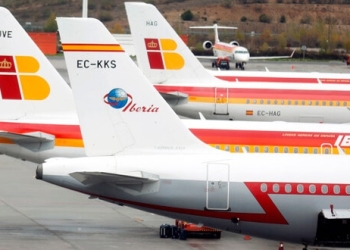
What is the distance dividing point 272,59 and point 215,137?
8742cm

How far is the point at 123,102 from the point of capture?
1090 inches

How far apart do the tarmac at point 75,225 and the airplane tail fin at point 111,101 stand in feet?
14.3

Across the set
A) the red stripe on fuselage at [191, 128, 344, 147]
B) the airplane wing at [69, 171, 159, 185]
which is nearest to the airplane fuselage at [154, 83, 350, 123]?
the red stripe on fuselage at [191, 128, 344, 147]

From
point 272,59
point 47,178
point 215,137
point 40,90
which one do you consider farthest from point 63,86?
point 272,59

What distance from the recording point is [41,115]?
35.9m

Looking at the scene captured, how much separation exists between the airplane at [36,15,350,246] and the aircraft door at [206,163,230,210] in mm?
26

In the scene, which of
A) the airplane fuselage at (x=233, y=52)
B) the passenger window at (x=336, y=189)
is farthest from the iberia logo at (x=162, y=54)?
the airplane fuselage at (x=233, y=52)

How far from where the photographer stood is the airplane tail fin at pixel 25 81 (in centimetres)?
3575

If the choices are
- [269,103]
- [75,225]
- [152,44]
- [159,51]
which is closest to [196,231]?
[75,225]

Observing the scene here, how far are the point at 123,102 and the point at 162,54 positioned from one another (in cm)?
2685

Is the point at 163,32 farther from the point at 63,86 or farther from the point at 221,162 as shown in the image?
the point at 221,162

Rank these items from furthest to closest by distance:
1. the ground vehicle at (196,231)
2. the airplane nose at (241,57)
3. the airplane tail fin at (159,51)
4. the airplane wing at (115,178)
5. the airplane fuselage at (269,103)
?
the airplane nose at (241,57) → the airplane tail fin at (159,51) → the airplane fuselage at (269,103) → the ground vehicle at (196,231) → the airplane wing at (115,178)

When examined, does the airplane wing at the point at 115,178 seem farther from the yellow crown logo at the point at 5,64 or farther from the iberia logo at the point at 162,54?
the iberia logo at the point at 162,54

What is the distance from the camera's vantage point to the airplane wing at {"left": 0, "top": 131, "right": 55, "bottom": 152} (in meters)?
34.6
